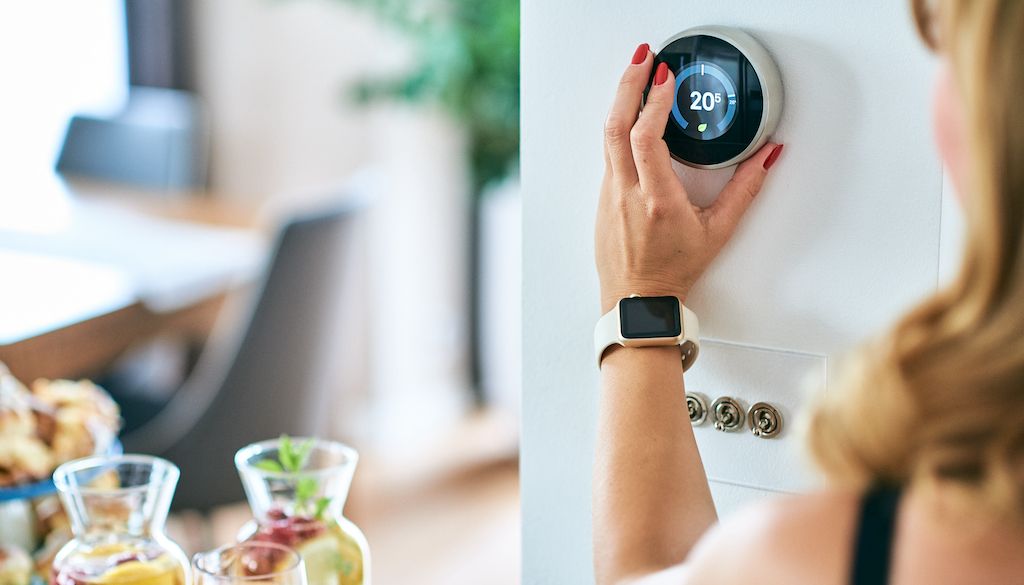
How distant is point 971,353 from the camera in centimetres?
57

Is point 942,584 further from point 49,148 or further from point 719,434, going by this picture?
point 49,148

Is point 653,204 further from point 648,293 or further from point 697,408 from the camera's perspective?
point 697,408

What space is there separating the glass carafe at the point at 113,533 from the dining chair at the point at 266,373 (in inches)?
41.2

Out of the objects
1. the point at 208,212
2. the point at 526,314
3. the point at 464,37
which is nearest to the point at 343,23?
the point at 464,37

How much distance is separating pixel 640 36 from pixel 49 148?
10.4ft

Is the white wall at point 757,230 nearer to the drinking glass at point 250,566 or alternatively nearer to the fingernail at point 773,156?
the fingernail at point 773,156

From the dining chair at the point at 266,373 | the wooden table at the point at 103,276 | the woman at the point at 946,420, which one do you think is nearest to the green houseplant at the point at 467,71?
the wooden table at the point at 103,276

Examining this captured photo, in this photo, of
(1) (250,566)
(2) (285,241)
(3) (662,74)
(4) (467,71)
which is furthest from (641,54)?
(4) (467,71)

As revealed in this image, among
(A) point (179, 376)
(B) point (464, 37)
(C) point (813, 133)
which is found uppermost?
(B) point (464, 37)

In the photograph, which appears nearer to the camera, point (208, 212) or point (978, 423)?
point (978, 423)

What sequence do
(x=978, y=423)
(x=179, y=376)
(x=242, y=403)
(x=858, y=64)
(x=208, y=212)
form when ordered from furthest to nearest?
(x=179, y=376) → (x=208, y=212) → (x=242, y=403) → (x=858, y=64) → (x=978, y=423)

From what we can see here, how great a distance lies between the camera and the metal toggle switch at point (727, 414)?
0.91 metres

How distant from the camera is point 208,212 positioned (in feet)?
9.09

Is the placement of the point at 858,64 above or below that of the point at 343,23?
below
